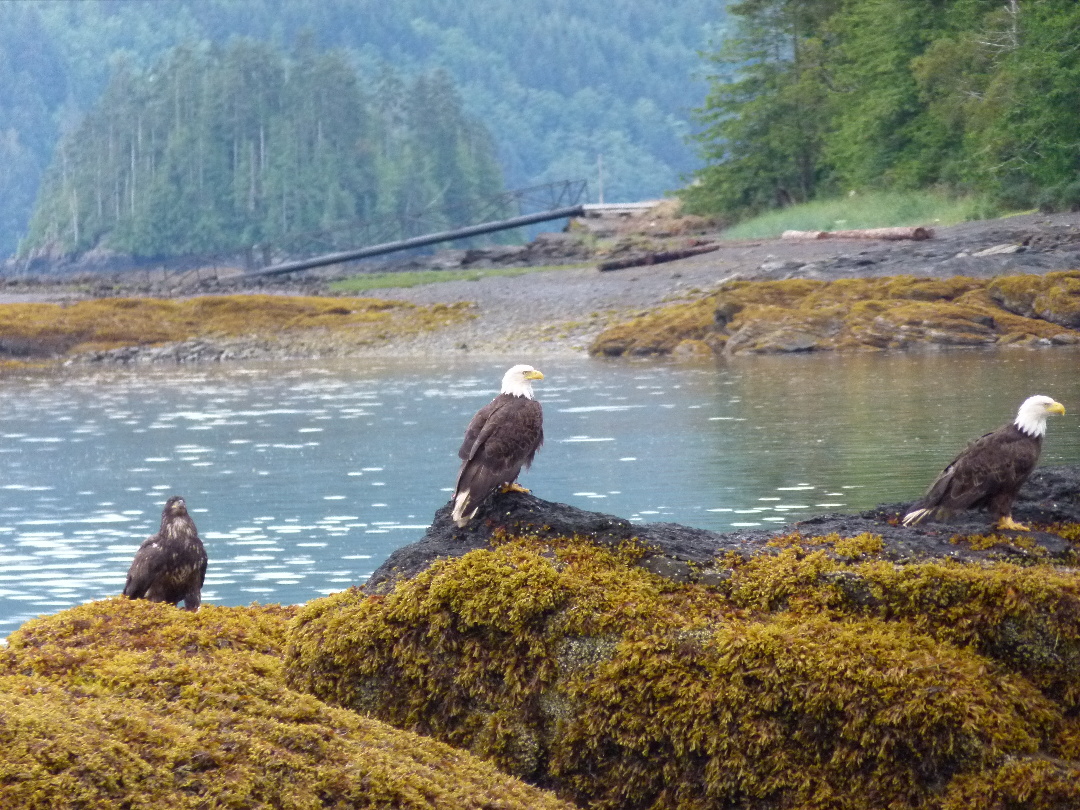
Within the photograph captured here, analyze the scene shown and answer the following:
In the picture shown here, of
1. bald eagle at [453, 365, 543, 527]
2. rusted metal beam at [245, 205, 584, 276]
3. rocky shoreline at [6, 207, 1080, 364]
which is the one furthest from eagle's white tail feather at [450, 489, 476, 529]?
rusted metal beam at [245, 205, 584, 276]

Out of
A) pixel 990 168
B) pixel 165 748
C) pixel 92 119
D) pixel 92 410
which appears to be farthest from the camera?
pixel 92 119

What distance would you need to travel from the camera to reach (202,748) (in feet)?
13.3

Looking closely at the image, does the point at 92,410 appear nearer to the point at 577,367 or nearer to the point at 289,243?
the point at 577,367

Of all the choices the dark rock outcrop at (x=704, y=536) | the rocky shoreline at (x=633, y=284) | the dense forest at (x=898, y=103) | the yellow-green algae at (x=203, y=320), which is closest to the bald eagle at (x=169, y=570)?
the dark rock outcrop at (x=704, y=536)

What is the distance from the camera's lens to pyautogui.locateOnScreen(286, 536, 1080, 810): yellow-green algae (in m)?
4.55

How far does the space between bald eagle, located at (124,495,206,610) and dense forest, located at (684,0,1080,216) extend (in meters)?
39.4

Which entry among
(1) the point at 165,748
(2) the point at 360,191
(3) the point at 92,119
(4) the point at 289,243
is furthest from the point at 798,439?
(3) the point at 92,119

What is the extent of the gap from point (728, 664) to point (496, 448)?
191 cm

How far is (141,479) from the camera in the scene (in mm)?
21219

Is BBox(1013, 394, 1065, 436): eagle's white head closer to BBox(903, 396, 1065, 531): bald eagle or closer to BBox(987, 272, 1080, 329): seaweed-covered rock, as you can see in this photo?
BBox(903, 396, 1065, 531): bald eagle

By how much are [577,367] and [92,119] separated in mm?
117761

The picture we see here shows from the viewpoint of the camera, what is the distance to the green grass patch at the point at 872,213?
163 feet

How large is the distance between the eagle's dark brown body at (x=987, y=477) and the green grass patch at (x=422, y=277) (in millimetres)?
50004

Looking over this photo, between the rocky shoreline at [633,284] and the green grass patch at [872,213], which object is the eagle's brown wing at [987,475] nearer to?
the rocky shoreline at [633,284]
